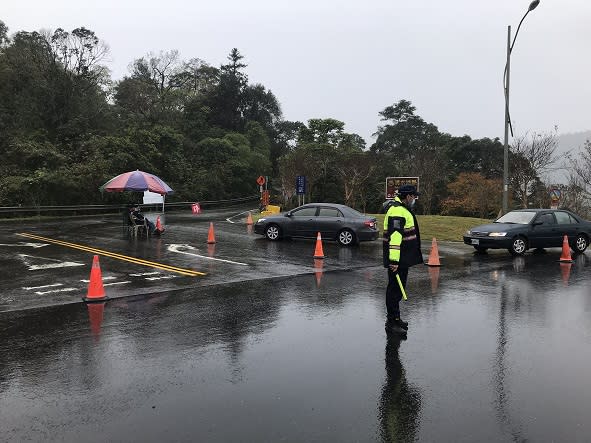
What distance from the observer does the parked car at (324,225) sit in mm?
16859

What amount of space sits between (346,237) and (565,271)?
6.61 meters

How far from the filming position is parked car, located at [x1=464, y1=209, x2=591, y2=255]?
50.7 ft

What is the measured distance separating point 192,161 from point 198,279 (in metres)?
42.2

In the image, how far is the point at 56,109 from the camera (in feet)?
132

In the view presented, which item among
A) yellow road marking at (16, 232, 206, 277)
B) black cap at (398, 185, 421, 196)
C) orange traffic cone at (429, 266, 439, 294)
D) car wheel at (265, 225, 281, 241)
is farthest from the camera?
car wheel at (265, 225, 281, 241)

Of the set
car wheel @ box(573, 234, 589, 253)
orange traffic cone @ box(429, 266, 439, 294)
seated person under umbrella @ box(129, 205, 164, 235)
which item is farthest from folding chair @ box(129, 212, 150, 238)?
car wheel @ box(573, 234, 589, 253)

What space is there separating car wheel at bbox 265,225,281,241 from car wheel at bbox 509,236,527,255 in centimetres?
758

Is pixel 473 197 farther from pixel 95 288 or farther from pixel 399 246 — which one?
pixel 95 288

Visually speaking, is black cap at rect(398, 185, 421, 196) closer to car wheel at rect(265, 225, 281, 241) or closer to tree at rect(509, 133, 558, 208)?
car wheel at rect(265, 225, 281, 241)

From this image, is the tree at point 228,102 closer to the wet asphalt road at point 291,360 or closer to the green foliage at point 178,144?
the green foliage at point 178,144

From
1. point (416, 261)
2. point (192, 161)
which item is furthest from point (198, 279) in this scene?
point (192, 161)

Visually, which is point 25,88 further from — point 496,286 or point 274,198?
Result: point 496,286

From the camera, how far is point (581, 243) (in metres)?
16.8

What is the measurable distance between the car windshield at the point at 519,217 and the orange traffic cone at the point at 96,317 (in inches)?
506
